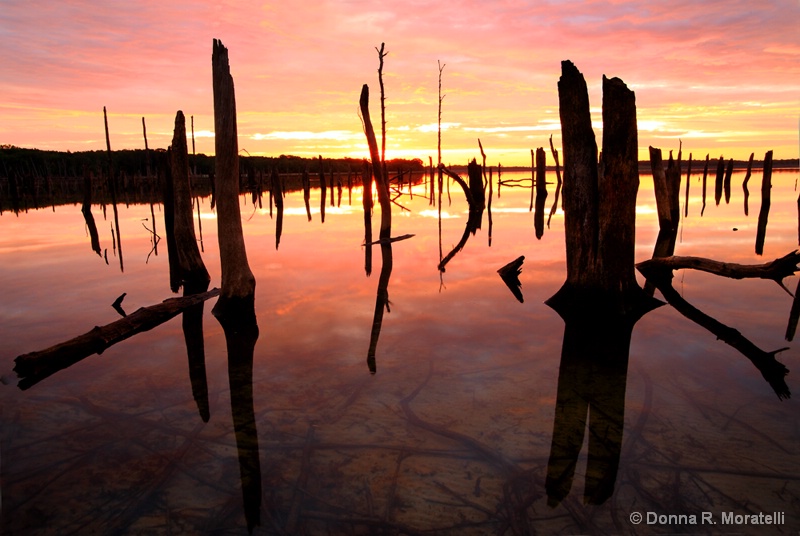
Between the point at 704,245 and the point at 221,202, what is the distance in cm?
1352

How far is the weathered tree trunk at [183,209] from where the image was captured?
9375 mm

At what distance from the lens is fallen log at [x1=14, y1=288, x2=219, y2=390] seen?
5.49 metres

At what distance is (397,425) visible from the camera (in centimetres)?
455

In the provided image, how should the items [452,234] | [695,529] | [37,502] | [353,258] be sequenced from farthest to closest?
[452,234] < [353,258] < [37,502] < [695,529]

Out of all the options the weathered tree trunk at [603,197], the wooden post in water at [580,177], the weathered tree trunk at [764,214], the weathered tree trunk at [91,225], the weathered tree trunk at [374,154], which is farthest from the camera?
the weathered tree trunk at [91,225]

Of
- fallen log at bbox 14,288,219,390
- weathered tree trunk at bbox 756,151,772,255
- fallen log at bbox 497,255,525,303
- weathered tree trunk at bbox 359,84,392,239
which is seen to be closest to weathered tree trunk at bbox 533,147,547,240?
weathered tree trunk at bbox 359,84,392,239

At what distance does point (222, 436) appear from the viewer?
4398 millimetres

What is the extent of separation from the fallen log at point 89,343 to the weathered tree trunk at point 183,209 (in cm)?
177

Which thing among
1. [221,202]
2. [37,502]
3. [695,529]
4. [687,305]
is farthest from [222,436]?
[687,305]

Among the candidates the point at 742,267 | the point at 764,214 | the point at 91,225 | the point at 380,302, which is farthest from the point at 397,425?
the point at 91,225

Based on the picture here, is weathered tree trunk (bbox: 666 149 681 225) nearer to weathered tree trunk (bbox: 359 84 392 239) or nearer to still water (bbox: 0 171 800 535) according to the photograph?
still water (bbox: 0 171 800 535)

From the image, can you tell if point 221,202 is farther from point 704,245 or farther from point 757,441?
point 704,245

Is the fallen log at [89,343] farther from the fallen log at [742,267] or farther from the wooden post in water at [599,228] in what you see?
the fallen log at [742,267]

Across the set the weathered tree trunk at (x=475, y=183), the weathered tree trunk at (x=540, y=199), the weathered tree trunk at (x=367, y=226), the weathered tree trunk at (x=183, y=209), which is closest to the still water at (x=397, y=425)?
the weathered tree trunk at (x=183, y=209)
